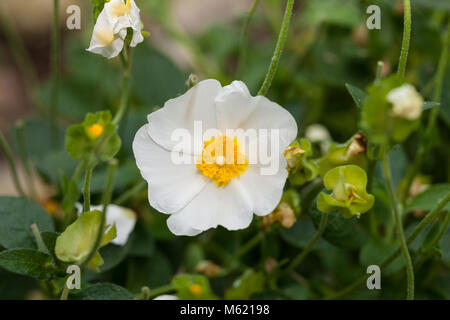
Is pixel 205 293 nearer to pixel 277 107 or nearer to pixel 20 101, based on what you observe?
pixel 277 107

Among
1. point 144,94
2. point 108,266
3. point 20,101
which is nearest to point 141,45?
point 144,94

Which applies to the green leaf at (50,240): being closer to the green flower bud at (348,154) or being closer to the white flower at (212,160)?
the white flower at (212,160)

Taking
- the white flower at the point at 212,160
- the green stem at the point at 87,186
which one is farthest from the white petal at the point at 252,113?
the green stem at the point at 87,186

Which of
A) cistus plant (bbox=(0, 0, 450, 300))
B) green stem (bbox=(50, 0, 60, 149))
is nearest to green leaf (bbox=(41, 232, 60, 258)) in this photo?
cistus plant (bbox=(0, 0, 450, 300))

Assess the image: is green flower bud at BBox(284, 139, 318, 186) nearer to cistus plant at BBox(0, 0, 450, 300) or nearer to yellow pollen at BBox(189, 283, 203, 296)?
cistus plant at BBox(0, 0, 450, 300)

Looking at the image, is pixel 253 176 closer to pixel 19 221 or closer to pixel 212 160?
pixel 212 160

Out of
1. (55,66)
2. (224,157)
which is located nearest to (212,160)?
(224,157)
